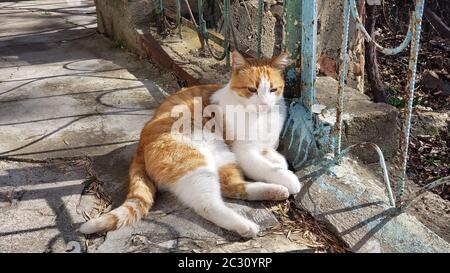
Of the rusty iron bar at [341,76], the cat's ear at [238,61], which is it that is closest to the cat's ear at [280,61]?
the cat's ear at [238,61]

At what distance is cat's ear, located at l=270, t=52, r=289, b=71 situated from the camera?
231 cm

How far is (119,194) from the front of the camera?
2.17m

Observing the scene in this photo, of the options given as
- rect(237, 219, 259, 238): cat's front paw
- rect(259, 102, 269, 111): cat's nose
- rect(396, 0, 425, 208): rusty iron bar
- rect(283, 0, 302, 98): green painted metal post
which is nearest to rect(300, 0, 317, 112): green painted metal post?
rect(283, 0, 302, 98): green painted metal post

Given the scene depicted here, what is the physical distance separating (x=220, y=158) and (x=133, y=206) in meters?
0.51

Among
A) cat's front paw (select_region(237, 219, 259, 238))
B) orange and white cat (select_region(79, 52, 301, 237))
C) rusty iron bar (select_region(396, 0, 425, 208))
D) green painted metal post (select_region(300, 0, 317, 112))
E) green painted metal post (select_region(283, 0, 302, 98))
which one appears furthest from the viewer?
green painted metal post (select_region(283, 0, 302, 98))

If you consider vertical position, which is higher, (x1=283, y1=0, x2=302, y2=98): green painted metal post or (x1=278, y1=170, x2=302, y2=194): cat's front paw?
(x1=283, y1=0, x2=302, y2=98): green painted metal post

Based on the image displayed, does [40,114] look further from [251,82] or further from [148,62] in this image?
[251,82]

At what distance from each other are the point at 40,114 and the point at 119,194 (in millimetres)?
1247

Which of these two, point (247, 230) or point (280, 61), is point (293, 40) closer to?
point (280, 61)

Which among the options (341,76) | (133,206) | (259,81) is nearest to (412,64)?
(341,76)

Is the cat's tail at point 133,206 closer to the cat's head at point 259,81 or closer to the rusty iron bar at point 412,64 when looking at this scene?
the cat's head at point 259,81

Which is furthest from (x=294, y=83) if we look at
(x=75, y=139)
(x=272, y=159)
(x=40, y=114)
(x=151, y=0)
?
(x=151, y=0)

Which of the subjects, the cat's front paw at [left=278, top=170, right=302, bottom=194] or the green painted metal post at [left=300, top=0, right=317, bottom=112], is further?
the green painted metal post at [left=300, top=0, right=317, bottom=112]

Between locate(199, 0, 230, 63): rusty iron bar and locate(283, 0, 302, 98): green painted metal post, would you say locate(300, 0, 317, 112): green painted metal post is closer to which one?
locate(283, 0, 302, 98): green painted metal post
